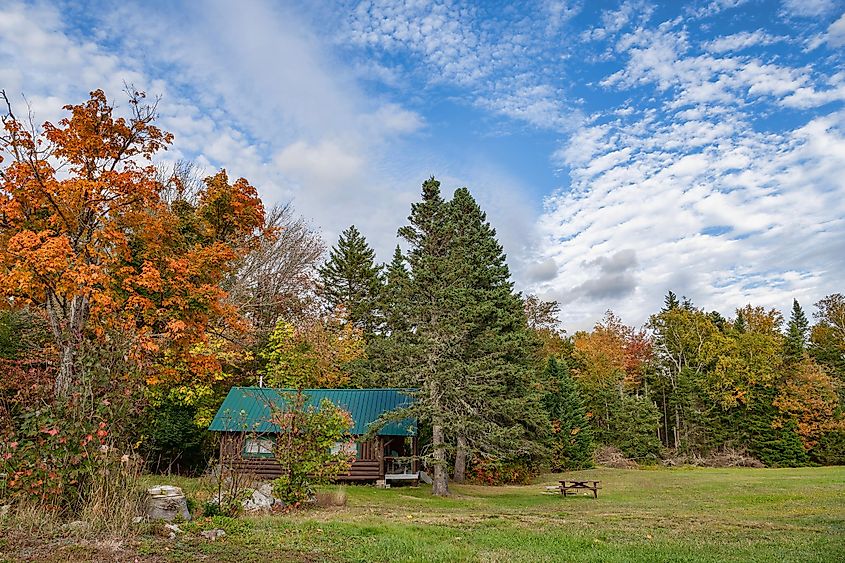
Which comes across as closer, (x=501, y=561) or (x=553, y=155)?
(x=501, y=561)

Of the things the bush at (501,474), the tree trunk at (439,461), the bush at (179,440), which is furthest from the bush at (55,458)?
the bush at (501,474)

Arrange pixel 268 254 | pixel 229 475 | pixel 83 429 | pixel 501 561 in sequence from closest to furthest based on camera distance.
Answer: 1. pixel 501 561
2. pixel 83 429
3. pixel 229 475
4. pixel 268 254

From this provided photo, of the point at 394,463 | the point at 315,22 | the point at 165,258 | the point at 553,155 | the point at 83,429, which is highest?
the point at 315,22

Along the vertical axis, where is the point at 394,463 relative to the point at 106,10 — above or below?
below

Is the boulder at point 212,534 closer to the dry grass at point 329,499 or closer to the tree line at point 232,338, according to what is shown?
the tree line at point 232,338

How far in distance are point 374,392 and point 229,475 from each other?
13.0m

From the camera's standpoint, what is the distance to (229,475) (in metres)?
→ 9.30

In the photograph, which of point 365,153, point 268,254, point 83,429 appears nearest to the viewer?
point 83,429

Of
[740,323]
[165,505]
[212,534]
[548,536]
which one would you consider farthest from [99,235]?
[740,323]

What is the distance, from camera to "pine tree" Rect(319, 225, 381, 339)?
38.2 m

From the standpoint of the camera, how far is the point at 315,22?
12625mm

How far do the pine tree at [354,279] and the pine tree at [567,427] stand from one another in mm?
12795

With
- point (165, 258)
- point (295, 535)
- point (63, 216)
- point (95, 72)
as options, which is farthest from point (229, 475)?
point (95, 72)

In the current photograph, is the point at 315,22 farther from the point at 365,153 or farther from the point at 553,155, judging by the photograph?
the point at 553,155
